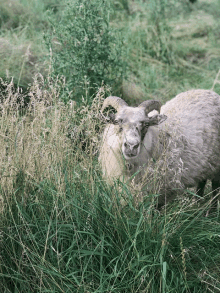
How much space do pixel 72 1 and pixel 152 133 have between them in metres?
2.16

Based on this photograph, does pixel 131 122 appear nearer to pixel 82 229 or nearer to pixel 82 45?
pixel 82 229

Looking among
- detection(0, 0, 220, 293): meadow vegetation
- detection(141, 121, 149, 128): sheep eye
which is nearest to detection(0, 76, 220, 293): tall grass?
detection(0, 0, 220, 293): meadow vegetation

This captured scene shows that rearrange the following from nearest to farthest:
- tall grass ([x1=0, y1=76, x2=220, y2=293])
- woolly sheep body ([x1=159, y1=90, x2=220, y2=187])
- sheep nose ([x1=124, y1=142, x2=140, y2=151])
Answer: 1. tall grass ([x1=0, y1=76, x2=220, y2=293])
2. sheep nose ([x1=124, y1=142, x2=140, y2=151])
3. woolly sheep body ([x1=159, y1=90, x2=220, y2=187])

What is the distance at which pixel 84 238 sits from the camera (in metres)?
3.20

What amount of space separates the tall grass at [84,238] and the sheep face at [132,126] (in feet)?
1.25

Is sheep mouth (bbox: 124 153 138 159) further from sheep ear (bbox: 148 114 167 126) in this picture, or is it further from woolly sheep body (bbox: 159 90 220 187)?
woolly sheep body (bbox: 159 90 220 187)

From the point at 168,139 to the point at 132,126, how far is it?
0.69 m

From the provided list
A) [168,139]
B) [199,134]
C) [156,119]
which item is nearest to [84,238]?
[156,119]

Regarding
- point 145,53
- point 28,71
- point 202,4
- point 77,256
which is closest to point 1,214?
point 77,256

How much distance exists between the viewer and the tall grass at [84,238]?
3010 millimetres

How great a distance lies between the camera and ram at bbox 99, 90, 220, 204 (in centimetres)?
386

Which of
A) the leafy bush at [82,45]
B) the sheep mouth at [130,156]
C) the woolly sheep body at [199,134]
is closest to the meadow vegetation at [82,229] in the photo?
the sheep mouth at [130,156]

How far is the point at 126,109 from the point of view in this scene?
4.13 meters

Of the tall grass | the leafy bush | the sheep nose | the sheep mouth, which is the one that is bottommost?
the tall grass
